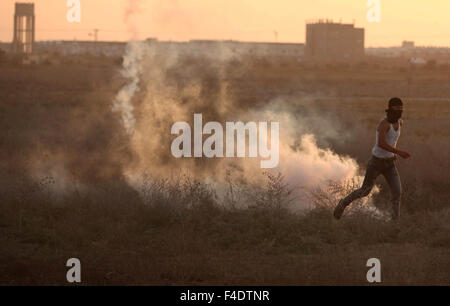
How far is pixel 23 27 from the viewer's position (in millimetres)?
91938

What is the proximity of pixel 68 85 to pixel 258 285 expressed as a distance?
45.3m

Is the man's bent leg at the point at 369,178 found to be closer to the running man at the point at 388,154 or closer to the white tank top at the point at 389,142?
the running man at the point at 388,154

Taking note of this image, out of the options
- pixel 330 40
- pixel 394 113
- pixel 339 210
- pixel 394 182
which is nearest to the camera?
pixel 394 113

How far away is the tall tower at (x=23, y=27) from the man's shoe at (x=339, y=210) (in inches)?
3147

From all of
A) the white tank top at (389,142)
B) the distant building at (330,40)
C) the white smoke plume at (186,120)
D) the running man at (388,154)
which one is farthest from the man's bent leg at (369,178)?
the distant building at (330,40)

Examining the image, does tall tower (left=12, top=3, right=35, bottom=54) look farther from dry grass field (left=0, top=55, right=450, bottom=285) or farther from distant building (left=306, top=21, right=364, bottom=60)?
dry grass field (left=0, top=55, right=450, bottom=285)

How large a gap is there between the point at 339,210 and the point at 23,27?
86.9 metres

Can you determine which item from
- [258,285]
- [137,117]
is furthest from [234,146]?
[258,285]

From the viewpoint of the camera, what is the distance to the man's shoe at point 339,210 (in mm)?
10508

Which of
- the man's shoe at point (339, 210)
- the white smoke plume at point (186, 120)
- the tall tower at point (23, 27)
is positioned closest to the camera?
the man's shoe at point (339, 210)

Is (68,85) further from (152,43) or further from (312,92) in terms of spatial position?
→ (152,43)

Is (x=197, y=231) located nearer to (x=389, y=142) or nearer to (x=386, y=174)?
(x=386, y=174)

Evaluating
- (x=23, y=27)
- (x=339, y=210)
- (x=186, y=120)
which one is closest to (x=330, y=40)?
(x=23, y=27)

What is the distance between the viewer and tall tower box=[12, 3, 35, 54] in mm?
85562
